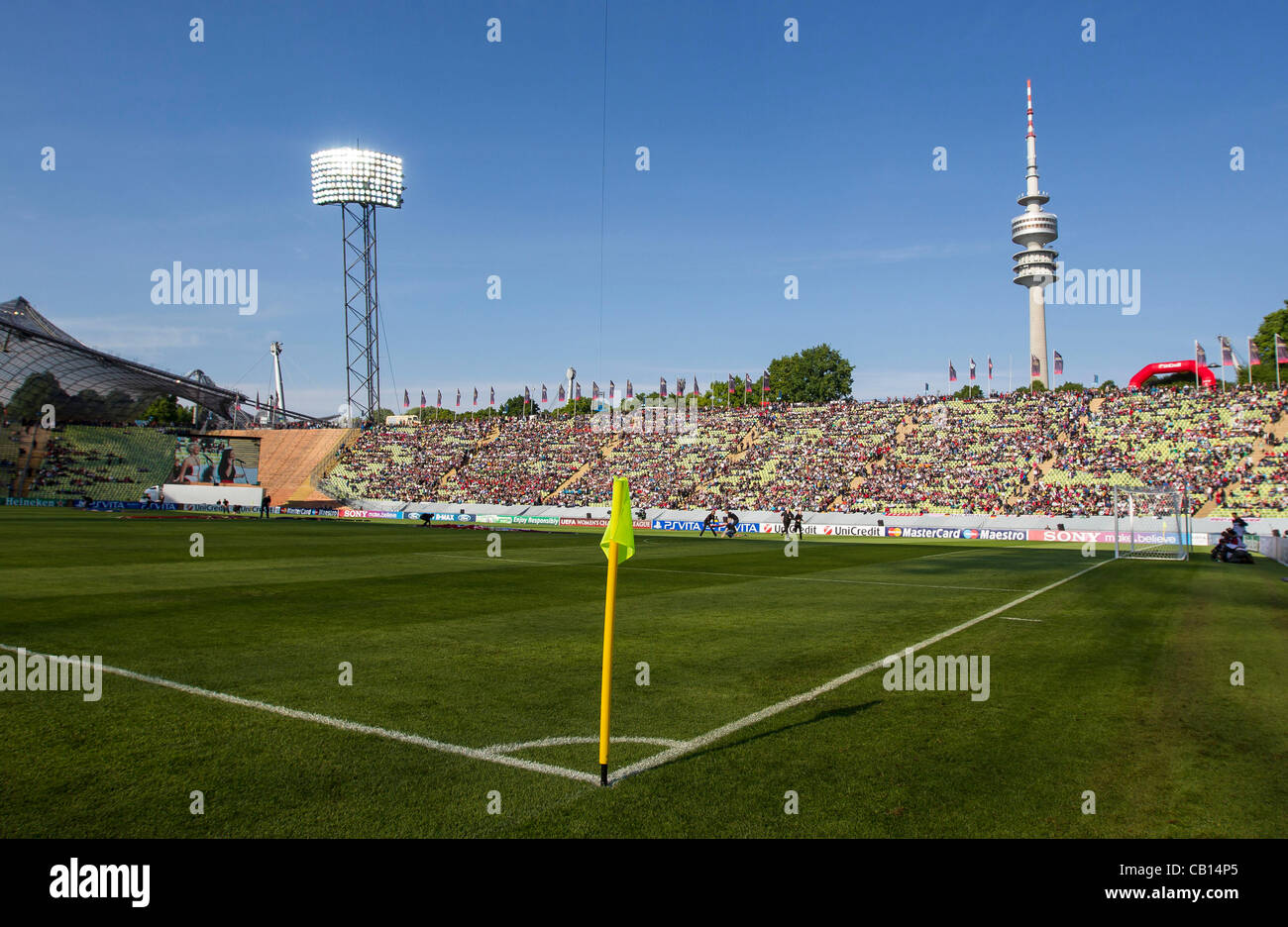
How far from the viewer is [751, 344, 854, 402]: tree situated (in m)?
118

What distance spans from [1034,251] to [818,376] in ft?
126

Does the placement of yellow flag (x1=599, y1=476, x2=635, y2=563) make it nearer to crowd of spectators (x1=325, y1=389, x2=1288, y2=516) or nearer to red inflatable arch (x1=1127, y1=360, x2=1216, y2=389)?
crowd of spectators (x1=325, y1=389, x2=1288, y2=516)

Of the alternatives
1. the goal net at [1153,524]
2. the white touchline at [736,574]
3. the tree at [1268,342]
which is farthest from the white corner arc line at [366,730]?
the tree at [1268,342]

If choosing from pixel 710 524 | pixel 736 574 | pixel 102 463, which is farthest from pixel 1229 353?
pixel 102 463

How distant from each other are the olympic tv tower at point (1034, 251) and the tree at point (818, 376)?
28.1 metres

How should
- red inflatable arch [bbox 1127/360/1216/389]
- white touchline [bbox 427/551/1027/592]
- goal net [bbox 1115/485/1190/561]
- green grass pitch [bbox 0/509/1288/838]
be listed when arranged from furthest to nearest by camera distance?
red inflatable arch [bbox 1127/360/1216/389]
goal net [bbox 1115/485/1190/561]
white touchline [bbox 427/551/1027/592]
green grass pitch [bbox 0/509/1288/838]

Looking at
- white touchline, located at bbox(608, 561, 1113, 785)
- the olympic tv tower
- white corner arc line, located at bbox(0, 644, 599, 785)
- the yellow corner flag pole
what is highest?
the olympic tv tower

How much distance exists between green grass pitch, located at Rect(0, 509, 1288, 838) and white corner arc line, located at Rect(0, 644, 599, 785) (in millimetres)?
83

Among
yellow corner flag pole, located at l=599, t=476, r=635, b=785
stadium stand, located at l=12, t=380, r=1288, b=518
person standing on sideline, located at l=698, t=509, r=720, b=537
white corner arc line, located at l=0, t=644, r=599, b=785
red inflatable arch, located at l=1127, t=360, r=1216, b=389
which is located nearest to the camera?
yellow corner flag pole, located at l=599, t=476, r=635, b=785

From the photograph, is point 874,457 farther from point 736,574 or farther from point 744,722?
point 744,722

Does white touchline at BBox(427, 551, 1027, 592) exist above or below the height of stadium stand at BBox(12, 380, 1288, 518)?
below

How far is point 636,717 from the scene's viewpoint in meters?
7.94

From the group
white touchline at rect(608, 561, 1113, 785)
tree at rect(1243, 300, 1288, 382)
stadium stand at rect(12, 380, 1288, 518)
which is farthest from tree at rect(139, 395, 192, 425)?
tree at rect(1243, 300, 1288, 382)
